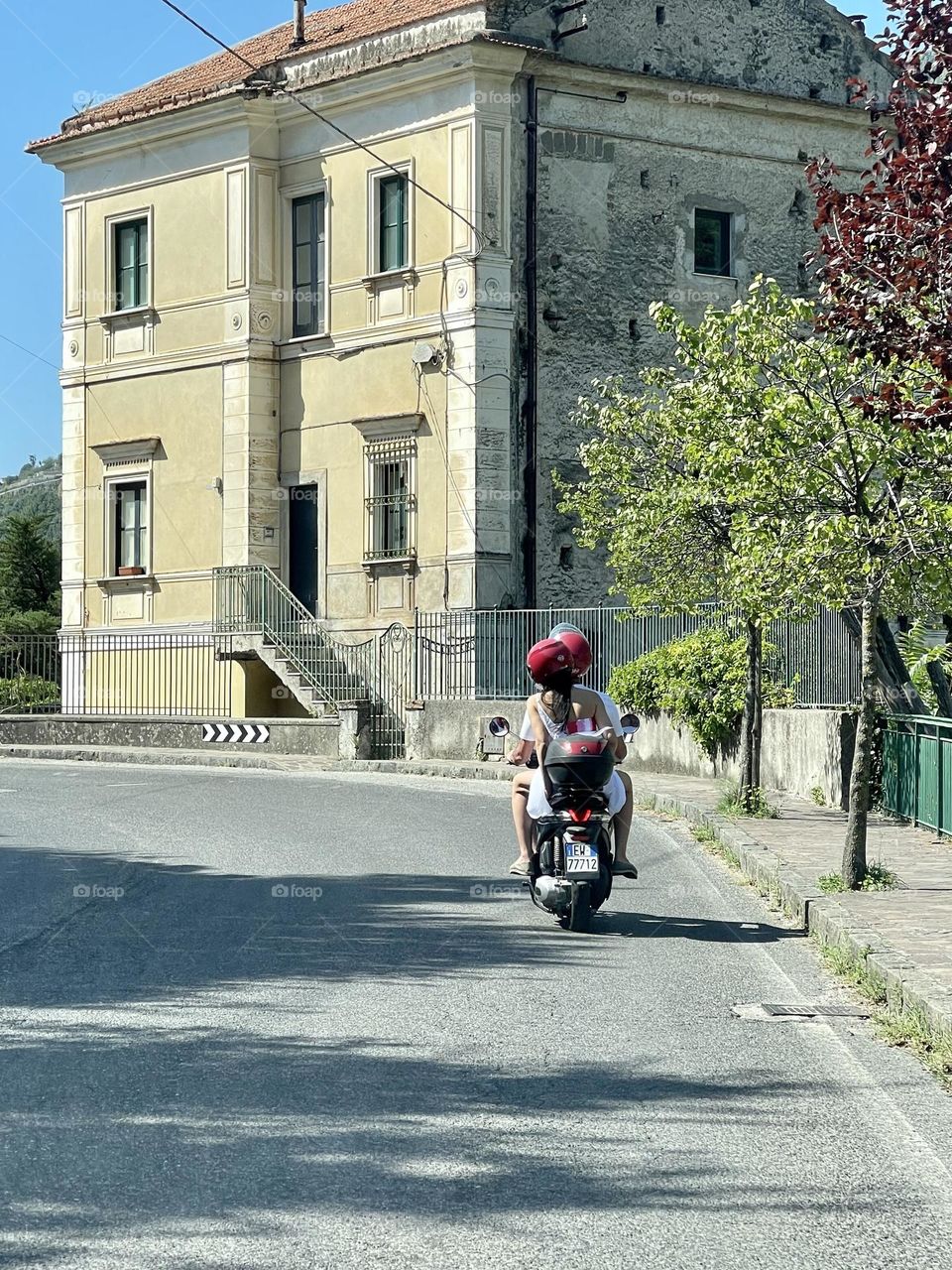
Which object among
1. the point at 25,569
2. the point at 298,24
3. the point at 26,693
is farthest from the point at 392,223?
the point at 25,569

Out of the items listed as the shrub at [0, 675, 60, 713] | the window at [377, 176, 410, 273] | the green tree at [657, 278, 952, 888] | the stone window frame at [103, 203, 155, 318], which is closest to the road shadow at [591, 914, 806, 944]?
the green tree at [657, 278, 952, 888]

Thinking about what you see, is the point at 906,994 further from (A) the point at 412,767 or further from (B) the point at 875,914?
(A) the point at 412,767

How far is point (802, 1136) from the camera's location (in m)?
6.30

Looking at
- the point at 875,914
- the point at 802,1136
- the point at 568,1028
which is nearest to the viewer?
the point at 802,1136

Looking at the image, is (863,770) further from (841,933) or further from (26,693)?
(26,693)

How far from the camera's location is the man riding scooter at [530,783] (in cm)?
1146

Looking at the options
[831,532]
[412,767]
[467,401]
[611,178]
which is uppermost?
[611,178]

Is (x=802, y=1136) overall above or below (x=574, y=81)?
below

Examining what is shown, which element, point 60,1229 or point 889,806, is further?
point 889,806

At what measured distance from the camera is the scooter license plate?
1080 cm

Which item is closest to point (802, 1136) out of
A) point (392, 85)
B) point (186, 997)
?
point (186, 997)

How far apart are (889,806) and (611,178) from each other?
17209 mm

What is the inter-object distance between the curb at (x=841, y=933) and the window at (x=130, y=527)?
20.8m

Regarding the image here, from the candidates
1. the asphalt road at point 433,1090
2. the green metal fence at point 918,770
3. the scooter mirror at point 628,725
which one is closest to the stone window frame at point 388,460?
the green metal fence at point 918,770
